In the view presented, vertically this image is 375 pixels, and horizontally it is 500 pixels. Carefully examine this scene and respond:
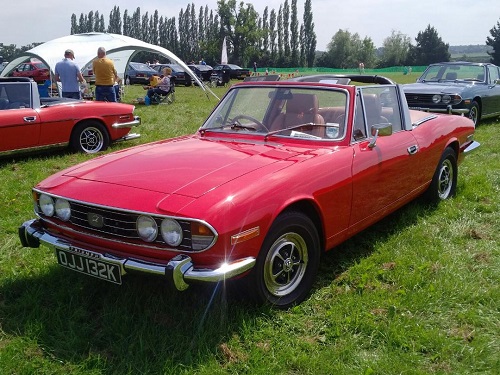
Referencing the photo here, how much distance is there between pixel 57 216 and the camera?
10.5 feet

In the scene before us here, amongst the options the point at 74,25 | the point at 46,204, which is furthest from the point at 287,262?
the point at 74,25

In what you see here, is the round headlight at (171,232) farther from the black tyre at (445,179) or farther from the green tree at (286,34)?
the green tree at (286,34)

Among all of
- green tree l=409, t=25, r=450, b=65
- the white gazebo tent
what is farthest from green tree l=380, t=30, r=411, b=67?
the white gazebo tent

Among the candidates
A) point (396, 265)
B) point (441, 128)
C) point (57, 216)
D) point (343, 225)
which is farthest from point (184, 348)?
point (441, 128)

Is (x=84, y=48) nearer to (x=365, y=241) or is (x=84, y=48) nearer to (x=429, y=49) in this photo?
(x=365, y=241)

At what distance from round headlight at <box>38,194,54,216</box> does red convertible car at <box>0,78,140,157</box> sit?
13.4 ft

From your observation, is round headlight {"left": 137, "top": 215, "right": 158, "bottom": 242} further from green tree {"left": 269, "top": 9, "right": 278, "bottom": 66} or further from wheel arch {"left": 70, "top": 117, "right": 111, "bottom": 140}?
green tree {"left": 269, "top": 9, "right": 278, "bottom": 66}

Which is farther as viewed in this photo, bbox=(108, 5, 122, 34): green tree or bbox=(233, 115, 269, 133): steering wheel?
bbox=(108, 5, 122, 34): green tree

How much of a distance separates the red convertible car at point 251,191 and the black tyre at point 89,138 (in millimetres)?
4027

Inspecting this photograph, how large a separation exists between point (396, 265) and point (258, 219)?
4.96ft

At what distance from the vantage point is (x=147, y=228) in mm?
2748

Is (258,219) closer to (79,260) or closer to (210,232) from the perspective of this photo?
(210,232)

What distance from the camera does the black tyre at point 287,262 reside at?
2.93m

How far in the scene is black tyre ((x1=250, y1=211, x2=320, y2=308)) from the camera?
2.93 meters
